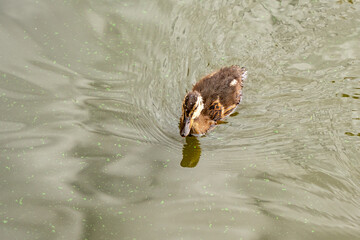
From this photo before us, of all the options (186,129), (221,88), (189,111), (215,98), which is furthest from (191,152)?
(221,88)

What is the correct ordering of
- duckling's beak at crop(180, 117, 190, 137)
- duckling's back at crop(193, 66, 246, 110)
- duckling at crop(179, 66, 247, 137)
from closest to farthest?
duckling's beak at crop(180, 117, 190, 137), duckling at crop(179, 66, 247, 137), duckling's back at crop(193, 66, 246, 110)

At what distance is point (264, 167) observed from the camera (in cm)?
438

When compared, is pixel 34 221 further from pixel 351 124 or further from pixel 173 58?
pixel 351 124

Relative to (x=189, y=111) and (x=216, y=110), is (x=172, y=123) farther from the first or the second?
(x=216, y=110)

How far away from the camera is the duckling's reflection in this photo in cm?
443

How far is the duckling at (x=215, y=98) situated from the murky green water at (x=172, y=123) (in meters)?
0.16

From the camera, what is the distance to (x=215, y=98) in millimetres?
4984

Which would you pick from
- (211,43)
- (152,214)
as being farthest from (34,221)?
(211,43)

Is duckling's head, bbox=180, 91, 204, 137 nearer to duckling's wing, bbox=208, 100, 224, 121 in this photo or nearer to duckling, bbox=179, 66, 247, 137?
duckling, bbox=179, 66, 247, 137

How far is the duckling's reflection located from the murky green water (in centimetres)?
2

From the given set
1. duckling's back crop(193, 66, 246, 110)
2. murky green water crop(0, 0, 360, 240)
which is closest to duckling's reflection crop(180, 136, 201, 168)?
murky green water crop(0, 0, 360, 240)

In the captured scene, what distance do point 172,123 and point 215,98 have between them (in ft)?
1.95

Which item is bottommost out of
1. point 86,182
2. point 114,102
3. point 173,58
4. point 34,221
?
point 34,221

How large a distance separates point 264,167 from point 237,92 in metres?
1.14
